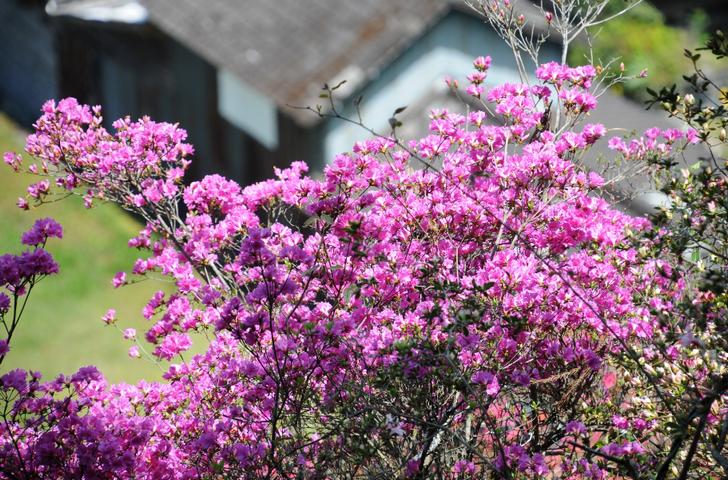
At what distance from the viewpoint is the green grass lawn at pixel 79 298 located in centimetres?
1100

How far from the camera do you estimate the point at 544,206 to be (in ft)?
14.3

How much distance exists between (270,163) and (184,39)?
2278mm

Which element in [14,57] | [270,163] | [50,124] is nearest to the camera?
[50,124]

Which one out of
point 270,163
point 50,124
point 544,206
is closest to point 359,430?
point 544,206

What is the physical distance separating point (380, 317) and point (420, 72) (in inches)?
343

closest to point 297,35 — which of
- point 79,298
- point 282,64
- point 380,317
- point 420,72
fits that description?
point 282,64

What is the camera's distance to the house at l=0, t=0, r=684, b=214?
12.0 meters

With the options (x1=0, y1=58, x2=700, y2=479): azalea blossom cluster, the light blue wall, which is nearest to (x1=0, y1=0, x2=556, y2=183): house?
the light blue wall

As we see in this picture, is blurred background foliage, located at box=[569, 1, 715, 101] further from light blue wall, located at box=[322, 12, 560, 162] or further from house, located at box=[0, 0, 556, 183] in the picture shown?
light blue wall, located at box=[322, 12, 560, 162]

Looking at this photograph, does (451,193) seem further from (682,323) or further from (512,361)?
(682,323)

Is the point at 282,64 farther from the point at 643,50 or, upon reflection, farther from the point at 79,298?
the point at 643,50

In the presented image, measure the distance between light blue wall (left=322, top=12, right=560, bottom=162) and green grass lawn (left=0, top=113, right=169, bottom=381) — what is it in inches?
138

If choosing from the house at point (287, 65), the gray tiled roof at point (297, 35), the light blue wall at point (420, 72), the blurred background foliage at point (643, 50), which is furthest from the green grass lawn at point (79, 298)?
the blurred background foliage at point (643, 50)

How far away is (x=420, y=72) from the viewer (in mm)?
12406
